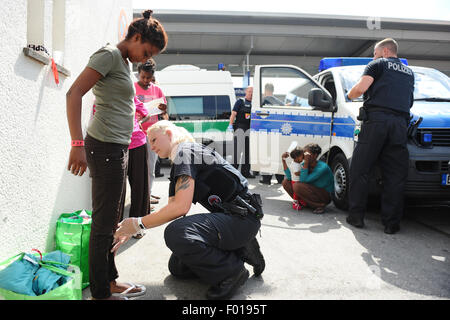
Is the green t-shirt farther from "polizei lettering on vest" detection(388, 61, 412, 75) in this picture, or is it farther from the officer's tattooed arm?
"polizei lettering on vest" detection(388, 61, 412, 75)

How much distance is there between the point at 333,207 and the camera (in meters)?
4.93

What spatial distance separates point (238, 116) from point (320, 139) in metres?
2.25

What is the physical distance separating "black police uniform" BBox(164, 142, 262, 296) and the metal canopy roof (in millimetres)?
12333

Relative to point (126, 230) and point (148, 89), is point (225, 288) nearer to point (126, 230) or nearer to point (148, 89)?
point (126, 230)

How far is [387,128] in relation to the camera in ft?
11.8

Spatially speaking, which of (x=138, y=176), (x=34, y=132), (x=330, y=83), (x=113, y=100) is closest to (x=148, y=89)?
(x=138, y=176)

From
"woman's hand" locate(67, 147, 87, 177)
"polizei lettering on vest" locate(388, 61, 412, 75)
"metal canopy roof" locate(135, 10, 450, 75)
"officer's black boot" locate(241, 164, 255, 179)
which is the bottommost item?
"officer's black boot" locate(241, 164, 255, 179)

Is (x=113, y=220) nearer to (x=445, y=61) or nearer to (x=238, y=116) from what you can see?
(x=238, y=116)

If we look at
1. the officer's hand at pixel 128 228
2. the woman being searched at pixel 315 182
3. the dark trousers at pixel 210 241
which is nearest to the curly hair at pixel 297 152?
the woman being searched at pixel 315 182

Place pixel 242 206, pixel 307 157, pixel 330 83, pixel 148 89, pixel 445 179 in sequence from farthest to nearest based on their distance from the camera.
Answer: pixel 330 83 → pixel 307 157 → pixel 148 89 → pixel 445 179 → pixel 242 206

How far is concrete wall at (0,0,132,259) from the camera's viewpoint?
1.97 metres

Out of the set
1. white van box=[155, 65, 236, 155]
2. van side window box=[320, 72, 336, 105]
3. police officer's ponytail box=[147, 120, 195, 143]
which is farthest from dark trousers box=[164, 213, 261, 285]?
white van box=[155, 65, 236, 155]

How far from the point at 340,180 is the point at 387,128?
124 centimetres
